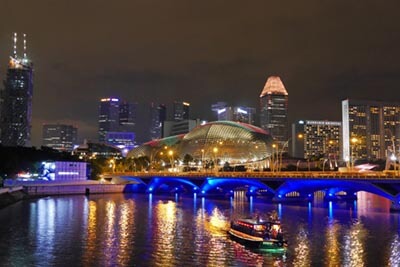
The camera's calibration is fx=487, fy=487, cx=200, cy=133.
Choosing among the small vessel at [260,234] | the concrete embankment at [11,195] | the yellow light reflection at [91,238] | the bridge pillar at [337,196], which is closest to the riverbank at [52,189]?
the concrete embankment at [11,195]

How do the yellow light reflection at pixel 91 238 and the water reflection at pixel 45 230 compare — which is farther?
the water reflection at pixel 45 230

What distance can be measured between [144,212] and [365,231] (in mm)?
37599

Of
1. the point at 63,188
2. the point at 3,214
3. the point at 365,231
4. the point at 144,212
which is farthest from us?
the point at 63,188

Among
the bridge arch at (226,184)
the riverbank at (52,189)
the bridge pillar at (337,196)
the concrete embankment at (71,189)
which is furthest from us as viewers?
the concrete embankment at (71,189)

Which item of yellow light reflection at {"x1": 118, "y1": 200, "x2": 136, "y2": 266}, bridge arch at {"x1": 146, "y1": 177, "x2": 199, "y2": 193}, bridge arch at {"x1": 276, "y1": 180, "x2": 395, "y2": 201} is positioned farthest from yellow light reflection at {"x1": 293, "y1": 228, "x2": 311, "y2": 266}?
bridge arch at {"x1": 146, "y1": 177, "x2": 199, "y2": 193}

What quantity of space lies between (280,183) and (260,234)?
55512mm

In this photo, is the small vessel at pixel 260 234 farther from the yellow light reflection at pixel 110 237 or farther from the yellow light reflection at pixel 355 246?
the yellow light reflection at pixel 110 237

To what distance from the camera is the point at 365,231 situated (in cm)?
5931

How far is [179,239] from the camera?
53.6 meters

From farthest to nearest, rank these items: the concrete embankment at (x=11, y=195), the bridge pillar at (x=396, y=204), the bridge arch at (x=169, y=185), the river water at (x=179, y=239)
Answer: the bridge arch at (x=169, y=185) → the concrete embankment at (x=11, y=195) → the bridge pillar at (x=396, y=204) → the river water at (x=179, y=239)

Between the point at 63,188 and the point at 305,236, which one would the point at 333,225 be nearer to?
the point at 305,236

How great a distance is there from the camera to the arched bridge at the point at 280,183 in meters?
79.5

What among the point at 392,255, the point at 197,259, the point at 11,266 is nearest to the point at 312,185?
the point at 392,255

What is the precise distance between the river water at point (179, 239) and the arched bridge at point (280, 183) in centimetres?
517
